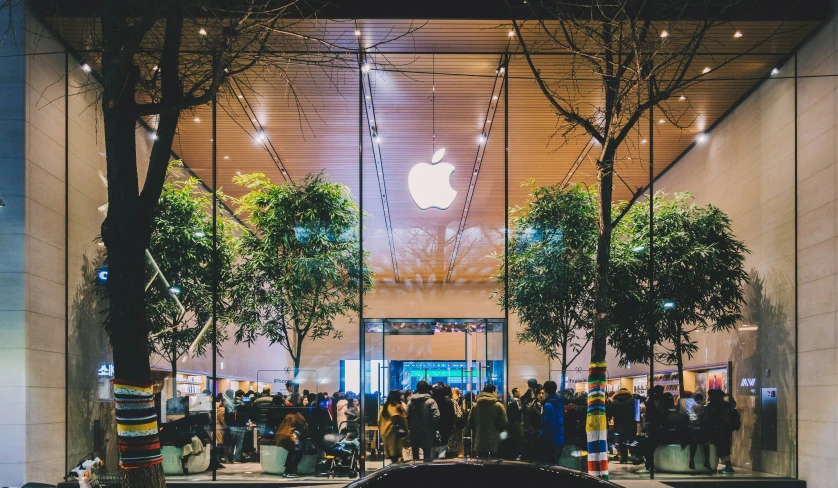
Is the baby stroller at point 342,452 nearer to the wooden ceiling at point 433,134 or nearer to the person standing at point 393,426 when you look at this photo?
the person standing at point 393,426

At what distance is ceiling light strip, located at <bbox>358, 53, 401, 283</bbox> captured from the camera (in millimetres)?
12484

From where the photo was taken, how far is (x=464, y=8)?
443 inches

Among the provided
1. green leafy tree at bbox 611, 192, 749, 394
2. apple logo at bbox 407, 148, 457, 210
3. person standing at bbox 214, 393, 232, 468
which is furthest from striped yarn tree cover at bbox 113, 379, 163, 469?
green leafy tree at bbox 611, 192, 749, 394

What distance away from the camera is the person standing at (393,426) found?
11.7 meters

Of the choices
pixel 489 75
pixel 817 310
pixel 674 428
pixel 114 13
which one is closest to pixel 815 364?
pixel 817 310

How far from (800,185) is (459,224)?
5284mm

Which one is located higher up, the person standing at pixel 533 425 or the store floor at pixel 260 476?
the person standing at pixel 533 425

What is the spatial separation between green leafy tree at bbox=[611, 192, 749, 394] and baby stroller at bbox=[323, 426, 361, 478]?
14.1ft

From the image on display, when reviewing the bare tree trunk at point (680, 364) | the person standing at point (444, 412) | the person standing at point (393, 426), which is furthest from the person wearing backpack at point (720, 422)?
the person standing at point (393, 426)

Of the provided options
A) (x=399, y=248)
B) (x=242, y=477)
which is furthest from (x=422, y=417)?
(x=242, y=477)

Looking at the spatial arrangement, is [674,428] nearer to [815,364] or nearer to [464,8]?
[815,364]

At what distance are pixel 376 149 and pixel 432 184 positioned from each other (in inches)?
42.3

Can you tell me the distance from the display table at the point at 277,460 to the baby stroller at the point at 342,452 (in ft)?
0.83

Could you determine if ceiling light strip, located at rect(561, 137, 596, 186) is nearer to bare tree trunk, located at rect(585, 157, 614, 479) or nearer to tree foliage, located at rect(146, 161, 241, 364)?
bare tree trunk, located at rect(585, 157, 614, 479)
